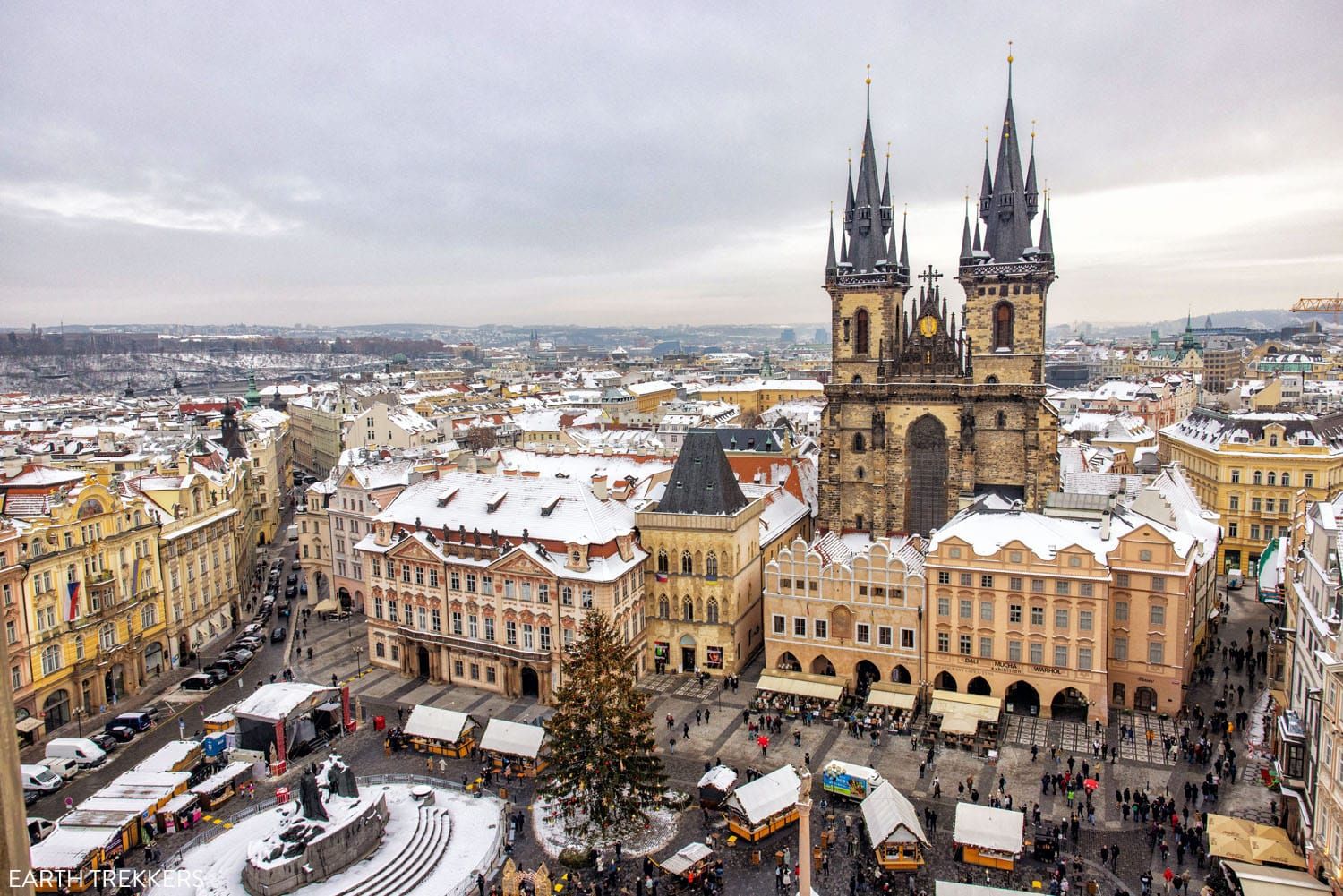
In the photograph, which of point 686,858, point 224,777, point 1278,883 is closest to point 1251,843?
point 1278,883

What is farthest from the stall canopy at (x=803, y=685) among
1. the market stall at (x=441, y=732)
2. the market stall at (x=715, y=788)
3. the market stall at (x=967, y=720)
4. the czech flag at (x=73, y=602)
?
the czech flag at (x=73, y=602)

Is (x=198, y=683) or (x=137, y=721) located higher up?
(x=137, y=721)

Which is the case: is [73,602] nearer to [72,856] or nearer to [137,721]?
[137,721]

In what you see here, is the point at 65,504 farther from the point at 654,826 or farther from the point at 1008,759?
the point at 1008,759

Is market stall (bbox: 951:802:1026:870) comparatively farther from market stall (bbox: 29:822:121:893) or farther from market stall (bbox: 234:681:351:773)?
market stall (bbox: 29:822:121:893)

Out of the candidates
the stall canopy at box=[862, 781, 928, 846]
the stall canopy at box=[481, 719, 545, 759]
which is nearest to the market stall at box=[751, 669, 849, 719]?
the stall canopy at box=[862, 781, 928, 846]
